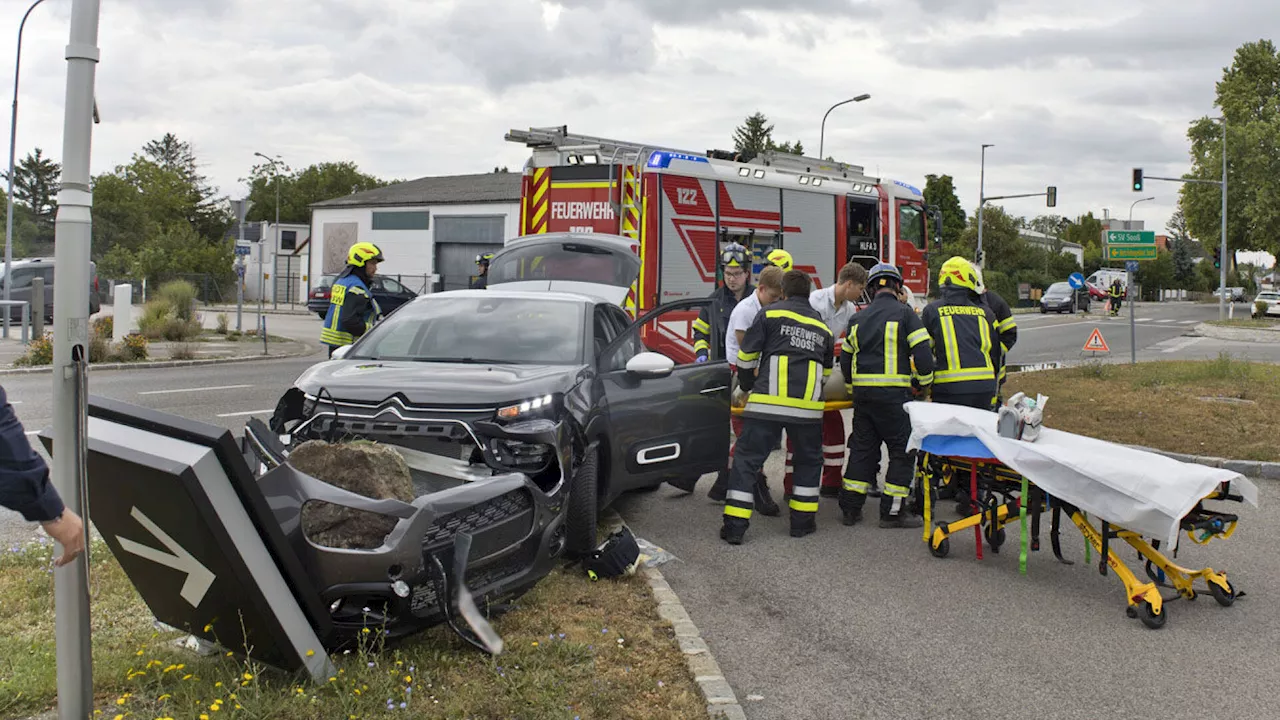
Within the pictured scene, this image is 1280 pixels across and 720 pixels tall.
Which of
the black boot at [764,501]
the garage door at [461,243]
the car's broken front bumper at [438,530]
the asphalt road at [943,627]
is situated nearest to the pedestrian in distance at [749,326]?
the black boot at [764,501]

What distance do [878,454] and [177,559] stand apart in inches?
195

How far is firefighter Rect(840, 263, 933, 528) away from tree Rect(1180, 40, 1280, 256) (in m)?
54.8

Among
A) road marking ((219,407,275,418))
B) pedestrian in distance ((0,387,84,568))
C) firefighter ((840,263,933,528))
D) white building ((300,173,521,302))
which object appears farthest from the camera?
white building ((300,173,521,302))

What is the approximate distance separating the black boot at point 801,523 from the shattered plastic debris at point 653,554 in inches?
38.0

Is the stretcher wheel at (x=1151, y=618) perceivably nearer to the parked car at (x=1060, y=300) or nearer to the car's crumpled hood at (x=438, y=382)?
the car's crumpled hood at (x=438, y=382)

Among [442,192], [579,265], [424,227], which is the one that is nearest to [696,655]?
[579,265]

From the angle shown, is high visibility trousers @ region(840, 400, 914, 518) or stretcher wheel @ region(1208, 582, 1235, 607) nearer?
stretcher wheel @ region(1208, 582, 1235, 607)

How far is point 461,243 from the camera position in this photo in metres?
48.9

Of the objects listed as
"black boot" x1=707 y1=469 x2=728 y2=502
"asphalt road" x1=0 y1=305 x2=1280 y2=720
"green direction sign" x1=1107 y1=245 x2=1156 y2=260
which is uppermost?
"green direction sign" x1=1107 y1=245 x2=1156 y2=260

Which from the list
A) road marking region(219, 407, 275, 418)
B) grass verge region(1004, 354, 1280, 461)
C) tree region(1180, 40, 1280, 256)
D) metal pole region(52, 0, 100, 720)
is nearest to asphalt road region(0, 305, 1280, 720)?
metal pole region(52, 0, 100, 720)

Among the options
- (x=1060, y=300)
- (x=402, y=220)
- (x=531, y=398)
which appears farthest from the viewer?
(x=402, y=220)

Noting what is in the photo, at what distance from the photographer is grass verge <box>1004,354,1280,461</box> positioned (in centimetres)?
1043

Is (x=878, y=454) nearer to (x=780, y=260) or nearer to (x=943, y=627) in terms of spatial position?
(x=780, y=260)

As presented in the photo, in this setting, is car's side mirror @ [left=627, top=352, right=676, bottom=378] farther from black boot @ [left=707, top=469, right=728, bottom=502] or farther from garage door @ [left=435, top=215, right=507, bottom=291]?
garage door @ [left=435, top=215, right=507, bottom=291]
